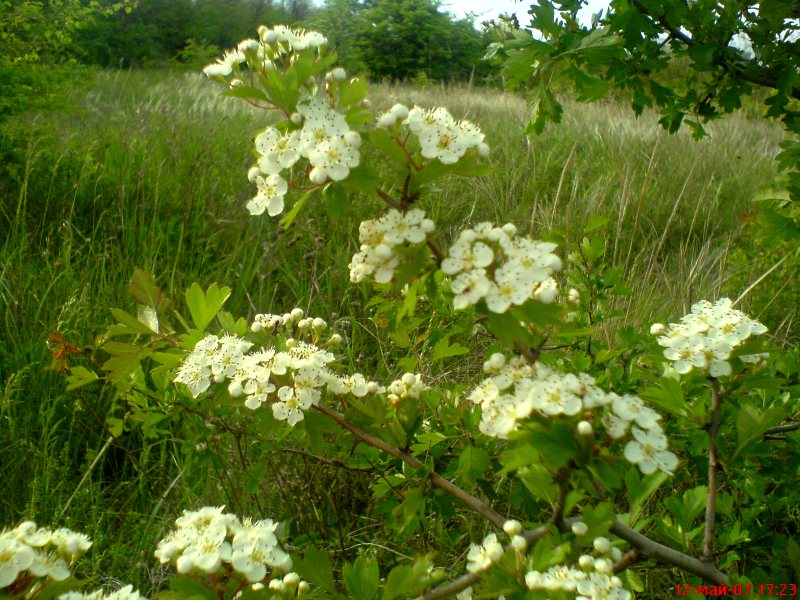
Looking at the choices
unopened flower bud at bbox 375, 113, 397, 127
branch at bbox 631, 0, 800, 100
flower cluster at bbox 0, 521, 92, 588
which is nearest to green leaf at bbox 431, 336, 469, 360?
unopened flower bud at bbox 375, 113, 397, 127

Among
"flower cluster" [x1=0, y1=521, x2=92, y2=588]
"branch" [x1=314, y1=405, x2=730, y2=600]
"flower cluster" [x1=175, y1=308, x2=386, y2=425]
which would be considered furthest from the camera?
"flower cluster" [x1=175, y1=308, x2=386, y2=425]

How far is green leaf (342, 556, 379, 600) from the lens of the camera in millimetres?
979

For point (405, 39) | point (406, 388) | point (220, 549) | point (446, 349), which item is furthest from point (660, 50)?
point (405, 39)

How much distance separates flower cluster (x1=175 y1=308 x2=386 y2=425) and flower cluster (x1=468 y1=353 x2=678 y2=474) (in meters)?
0.31

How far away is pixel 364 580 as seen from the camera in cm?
98

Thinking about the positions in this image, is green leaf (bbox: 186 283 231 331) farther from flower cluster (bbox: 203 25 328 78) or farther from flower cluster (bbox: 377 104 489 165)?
flower cluster (bbox: 377 104 489 165)

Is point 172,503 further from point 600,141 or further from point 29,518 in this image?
point 600,141

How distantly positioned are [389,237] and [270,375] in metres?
0.40

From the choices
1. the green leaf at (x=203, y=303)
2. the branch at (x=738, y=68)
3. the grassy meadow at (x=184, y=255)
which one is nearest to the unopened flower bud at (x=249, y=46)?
the grassy meadow at (x=184, y=255)

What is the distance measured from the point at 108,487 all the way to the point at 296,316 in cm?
104

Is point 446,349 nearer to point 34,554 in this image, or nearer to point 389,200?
point 389,200

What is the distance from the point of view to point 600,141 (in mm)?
5449

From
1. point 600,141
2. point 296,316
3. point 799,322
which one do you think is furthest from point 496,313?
point 600,141
